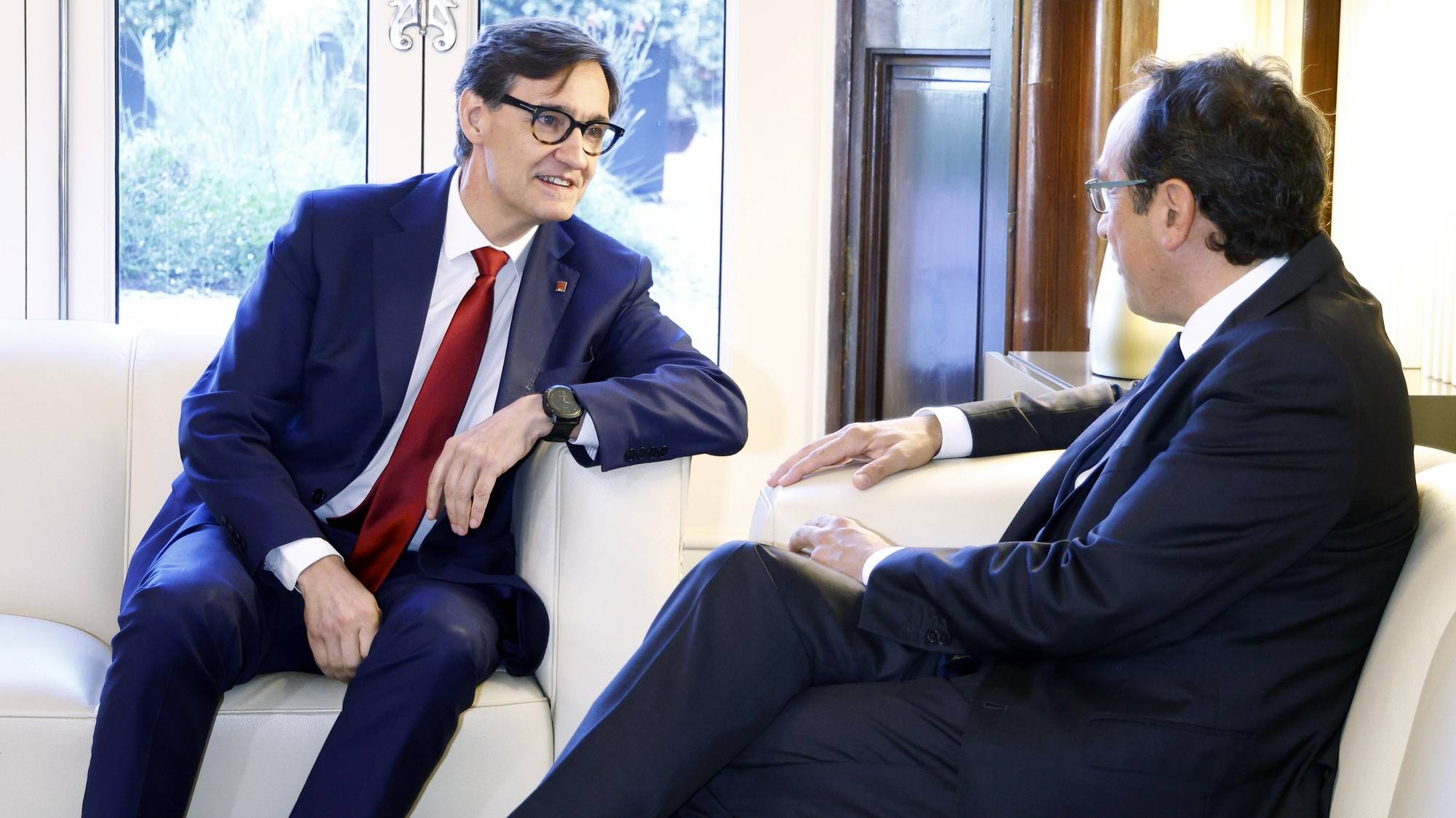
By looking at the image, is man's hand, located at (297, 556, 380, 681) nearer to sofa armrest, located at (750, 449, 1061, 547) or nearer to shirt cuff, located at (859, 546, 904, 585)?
sofa armrest, located at (750, 449, 1061, 547)

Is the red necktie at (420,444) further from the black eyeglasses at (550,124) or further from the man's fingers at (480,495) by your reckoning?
the black eyeglasses at (550,124)

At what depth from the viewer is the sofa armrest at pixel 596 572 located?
1.72 meters

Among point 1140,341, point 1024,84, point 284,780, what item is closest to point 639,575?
point 284,780

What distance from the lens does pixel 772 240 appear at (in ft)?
12.2

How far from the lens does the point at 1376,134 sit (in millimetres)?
2162

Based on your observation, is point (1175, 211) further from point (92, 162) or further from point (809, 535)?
point (92, 162)

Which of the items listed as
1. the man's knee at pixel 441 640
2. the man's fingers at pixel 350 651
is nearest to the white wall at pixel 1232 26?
the man's knee at pixel 441 640

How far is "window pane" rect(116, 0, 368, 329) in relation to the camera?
3.57 metres

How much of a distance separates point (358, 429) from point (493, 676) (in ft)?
1.31

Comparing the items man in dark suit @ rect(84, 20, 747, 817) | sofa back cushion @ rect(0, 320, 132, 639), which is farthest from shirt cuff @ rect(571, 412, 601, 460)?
sofa back cushion @ rect(0, 320, 132, 639)

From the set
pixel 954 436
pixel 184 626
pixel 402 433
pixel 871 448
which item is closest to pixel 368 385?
pixel 402 433

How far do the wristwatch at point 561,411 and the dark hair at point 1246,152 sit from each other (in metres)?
0.77

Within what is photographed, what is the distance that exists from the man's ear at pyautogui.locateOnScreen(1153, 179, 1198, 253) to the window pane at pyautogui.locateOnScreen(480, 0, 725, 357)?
8.08 ft

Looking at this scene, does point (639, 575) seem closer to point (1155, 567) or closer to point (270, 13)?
point (1155, 567)
